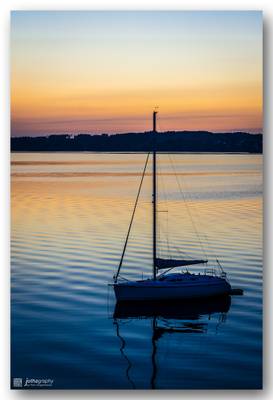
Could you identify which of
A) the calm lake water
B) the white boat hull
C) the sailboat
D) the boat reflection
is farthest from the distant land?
the boat reflection

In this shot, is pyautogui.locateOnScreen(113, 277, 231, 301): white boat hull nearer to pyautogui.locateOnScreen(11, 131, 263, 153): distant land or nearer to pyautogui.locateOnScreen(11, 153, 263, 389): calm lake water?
pyautogui.locateOnScreen(11, 153, 263, 389): calm lake water

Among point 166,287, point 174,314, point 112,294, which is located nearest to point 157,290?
point 166,287

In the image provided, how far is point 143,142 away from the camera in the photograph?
10.9 meters

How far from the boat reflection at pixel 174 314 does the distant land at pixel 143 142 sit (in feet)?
7.94

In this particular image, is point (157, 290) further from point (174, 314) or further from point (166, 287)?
point (174, 314)

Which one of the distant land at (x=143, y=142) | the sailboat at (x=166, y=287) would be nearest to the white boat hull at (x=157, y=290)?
the sailboat at (x=166, y=287)

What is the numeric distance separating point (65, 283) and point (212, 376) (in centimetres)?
382

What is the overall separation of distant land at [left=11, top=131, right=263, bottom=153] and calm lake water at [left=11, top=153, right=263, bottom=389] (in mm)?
199

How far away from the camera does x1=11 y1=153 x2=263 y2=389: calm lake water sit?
874cm

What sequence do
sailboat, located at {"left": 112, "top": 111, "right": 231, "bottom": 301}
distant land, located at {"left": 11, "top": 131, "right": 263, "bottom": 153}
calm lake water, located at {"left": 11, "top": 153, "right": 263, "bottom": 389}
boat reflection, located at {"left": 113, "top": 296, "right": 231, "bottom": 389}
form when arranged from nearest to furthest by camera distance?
1. calm lake water, located at {"left": 11, "top": 153, "right": 263, "bottom": 389}
2. distant land, located at {"left": 11, "top": 131, "right": 263, "bottom": 153}
3. boat reflection, located at {"left": 113, "top": 296, "right": 231, "bottom": 389}
4. sailboat, located at {"left": 112, "top": 111, "right": 231, "bottom": 301}

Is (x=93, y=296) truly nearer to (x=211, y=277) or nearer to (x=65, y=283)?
(x=65, y=283)

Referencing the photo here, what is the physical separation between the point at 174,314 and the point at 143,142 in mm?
2733

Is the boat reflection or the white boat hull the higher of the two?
the white boat hull

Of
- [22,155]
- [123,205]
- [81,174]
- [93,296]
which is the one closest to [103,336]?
[93,296]
